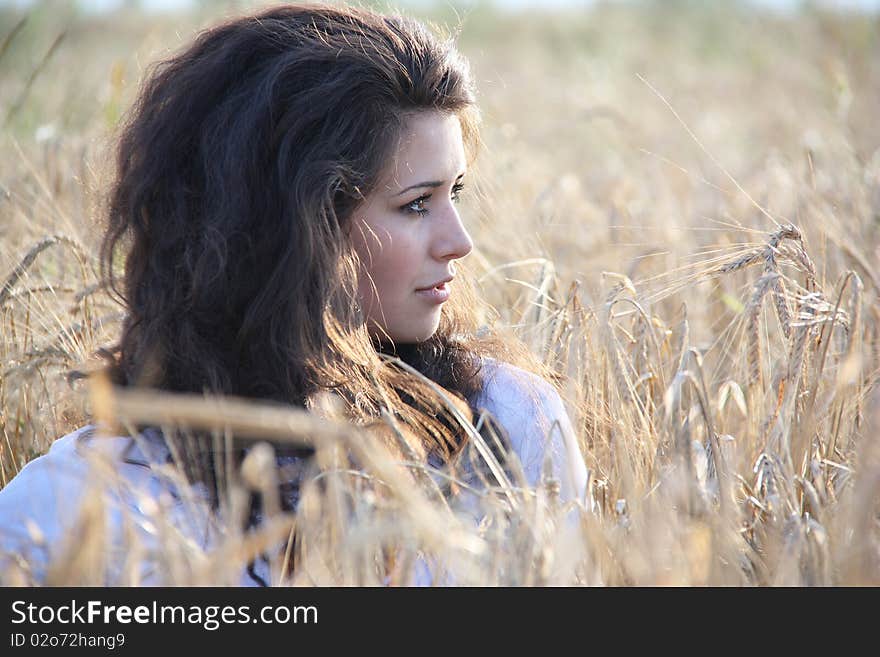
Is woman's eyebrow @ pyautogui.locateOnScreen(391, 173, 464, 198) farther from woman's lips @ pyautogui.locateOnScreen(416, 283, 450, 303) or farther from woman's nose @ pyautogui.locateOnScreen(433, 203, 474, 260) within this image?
woman's lips @ pyautogui.locateOnScreen(416, 283, 450, 303)

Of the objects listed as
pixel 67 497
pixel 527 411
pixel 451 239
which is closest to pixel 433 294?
pixel 451 239

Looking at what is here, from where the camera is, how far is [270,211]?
1.84 meters

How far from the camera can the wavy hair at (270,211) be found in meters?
1.78

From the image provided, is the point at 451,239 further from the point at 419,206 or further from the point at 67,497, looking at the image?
the point at 67,497

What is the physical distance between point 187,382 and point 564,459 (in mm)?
653

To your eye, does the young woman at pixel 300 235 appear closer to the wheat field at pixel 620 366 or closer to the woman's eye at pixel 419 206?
the woman's eye at pixel 419 206

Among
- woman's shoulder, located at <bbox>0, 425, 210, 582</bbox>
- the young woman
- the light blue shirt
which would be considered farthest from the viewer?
the young woman

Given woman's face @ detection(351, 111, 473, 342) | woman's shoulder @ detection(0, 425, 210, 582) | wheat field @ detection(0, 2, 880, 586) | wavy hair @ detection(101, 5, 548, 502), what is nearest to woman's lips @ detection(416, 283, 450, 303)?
woman's face @ detection(351, 111, 473, 342)

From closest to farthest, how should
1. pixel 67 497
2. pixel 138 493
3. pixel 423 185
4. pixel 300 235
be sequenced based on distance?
pixel 138 493, pixel 67 497, pixel 300 235, pixel 423 185

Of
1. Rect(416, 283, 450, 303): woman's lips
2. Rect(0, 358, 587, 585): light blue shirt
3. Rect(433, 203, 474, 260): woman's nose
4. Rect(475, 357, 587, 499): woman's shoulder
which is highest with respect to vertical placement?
Rect(433, 203, 474, 260): woman's nose

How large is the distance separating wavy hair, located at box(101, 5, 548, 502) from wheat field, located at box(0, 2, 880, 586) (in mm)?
195

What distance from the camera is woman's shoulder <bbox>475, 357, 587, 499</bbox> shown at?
1.84 m

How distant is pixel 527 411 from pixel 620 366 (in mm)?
193

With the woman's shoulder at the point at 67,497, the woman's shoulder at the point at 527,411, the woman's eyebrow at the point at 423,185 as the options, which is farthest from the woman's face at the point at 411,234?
the woman's shoulder at the point at 67,497
